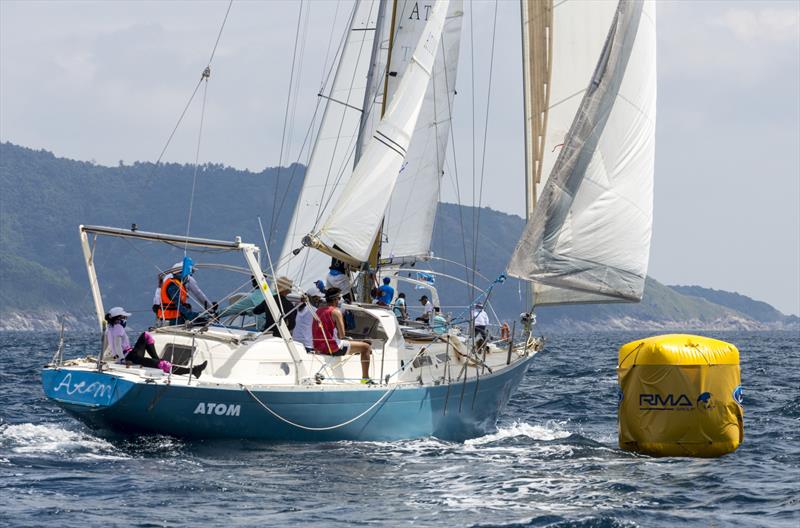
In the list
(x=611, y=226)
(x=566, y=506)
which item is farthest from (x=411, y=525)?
(x=611, y=226)

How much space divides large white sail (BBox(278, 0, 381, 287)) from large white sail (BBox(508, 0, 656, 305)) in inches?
387

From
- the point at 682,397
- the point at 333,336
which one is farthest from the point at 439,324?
the point at 682,397

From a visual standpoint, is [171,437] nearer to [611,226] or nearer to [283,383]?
[283,383]

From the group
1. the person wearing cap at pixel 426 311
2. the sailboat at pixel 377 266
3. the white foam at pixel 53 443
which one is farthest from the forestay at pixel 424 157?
the white foam at pixel 53 443

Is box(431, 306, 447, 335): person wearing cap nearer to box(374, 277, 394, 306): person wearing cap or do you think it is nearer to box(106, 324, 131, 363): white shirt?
box(374, 277, 394, 306): person wearing cap

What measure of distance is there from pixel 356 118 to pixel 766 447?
12443mm

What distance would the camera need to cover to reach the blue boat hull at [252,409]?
13.0 metres

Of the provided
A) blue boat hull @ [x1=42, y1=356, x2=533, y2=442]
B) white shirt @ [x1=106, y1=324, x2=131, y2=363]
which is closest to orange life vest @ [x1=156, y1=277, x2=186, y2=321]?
white shirt @ [x1=106, y1=324, x2=131, y2=363]

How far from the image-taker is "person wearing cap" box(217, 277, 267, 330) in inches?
608

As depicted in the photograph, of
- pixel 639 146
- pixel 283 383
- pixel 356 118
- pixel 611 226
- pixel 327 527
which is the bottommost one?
pixel 327 527

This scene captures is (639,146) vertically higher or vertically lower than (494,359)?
higher

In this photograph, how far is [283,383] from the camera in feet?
46.2

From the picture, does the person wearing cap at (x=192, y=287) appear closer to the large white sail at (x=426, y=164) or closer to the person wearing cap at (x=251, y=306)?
the person wearing cap at (x=251, y=306)

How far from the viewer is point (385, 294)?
17547 mm
